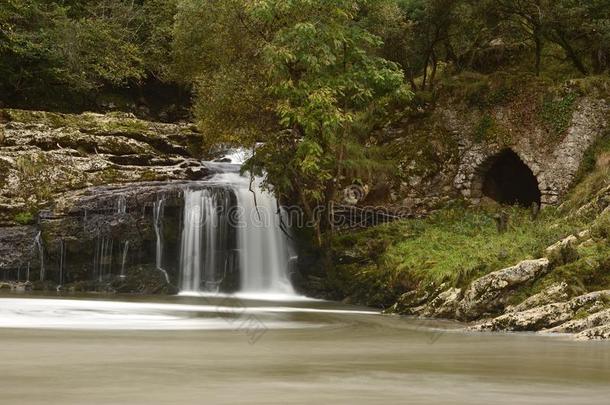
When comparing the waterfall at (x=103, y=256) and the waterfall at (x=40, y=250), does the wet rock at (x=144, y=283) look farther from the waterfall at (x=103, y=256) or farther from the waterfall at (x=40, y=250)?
the waterfall at (x=40, y=250)

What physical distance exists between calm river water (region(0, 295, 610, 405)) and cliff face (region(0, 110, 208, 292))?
26.8 feet

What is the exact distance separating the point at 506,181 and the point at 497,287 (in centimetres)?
1395

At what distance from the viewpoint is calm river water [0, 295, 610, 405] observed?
269 inches

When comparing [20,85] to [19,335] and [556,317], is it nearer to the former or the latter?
[19,335]

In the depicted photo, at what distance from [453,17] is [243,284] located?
11279 mm

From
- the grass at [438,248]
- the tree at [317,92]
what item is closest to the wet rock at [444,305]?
the grass at [438,248]

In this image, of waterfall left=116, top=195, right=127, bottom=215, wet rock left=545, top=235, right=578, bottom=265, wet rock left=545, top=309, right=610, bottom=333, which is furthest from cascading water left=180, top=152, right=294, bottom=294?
wet rock left=545, top=309, right=610, bottom=333

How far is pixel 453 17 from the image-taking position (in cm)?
2716

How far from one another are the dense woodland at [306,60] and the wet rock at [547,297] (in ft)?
27.1

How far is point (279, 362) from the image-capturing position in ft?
29.7

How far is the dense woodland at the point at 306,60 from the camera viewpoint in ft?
70.9

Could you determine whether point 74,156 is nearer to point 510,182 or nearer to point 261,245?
point 261,245

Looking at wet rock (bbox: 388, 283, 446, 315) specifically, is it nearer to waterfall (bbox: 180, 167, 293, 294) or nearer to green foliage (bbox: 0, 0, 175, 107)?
waterfall (bbox: 180, 167, 293, 294)

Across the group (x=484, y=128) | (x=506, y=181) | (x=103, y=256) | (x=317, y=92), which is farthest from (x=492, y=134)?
(x=103, y=256)
